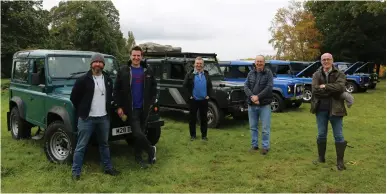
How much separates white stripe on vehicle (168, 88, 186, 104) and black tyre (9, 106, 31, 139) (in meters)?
3.60

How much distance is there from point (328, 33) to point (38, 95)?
33040mm

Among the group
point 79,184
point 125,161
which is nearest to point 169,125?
point 125,161

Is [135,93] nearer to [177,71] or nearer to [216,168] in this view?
[216,168]

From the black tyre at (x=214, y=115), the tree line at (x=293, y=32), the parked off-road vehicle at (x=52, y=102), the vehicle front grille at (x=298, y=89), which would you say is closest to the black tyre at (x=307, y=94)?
the vehicle front grille at (x=298, y=89)

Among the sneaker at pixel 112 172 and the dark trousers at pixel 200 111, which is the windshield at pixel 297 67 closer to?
the dark trousers at pixel 200 111

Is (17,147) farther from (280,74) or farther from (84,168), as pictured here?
(280,74)

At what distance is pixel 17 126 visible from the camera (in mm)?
7398

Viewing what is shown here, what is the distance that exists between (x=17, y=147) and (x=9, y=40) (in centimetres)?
2335

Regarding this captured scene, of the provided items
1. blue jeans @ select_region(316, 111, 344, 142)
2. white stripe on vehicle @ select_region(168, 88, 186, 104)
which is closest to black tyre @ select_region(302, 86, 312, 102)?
white stripe on vehicle @ select_region(168, 88, 186, 104)

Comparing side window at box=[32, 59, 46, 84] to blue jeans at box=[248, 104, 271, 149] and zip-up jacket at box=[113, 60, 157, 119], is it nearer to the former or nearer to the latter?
zip-up jacket at box=[113, 60, 157, 119]

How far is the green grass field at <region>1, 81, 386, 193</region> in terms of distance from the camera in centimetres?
471

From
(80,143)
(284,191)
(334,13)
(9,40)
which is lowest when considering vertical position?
(284,191)

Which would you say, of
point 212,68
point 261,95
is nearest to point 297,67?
point 212,68

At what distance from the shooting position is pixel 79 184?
474 cm
